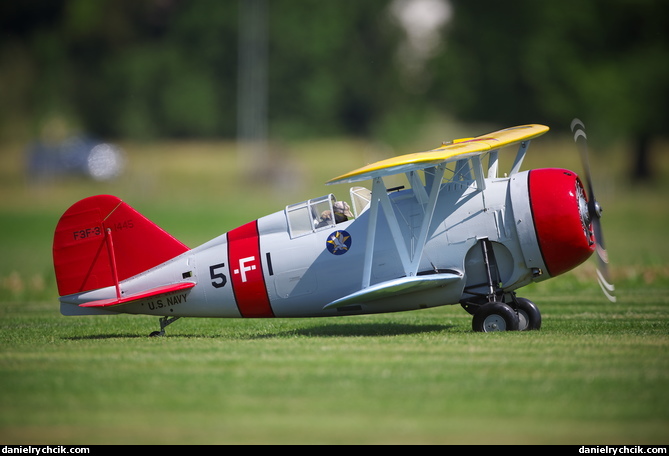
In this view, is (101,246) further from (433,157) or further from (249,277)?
(433,157)

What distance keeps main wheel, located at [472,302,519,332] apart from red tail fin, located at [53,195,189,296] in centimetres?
460

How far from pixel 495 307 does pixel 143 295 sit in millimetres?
5023

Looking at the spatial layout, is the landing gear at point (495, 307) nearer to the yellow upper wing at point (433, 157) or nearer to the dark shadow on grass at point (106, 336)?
the yellow upper wing at point (433, 157)

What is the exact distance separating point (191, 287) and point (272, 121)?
196 feet

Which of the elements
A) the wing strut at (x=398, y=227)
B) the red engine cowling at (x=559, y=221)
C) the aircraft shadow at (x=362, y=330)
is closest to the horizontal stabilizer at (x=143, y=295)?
the aircraft shadow at (x=362, y=330)

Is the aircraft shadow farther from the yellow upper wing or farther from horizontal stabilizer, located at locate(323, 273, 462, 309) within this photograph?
the yellow upper wing

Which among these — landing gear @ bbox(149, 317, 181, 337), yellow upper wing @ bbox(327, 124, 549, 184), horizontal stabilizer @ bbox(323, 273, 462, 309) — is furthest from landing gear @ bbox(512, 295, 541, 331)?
landing gear @ bbox(149, 317, 181, 337)

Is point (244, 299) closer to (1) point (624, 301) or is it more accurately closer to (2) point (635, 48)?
(1) point (624, 301)

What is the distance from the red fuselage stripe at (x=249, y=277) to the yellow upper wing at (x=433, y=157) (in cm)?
215

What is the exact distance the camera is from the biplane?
1236 cm

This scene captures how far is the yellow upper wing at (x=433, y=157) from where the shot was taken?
1130 centimetres

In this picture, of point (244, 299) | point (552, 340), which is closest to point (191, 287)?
point (244, 299)

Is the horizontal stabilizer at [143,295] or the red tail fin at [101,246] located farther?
the red tail fin at [101,246]
